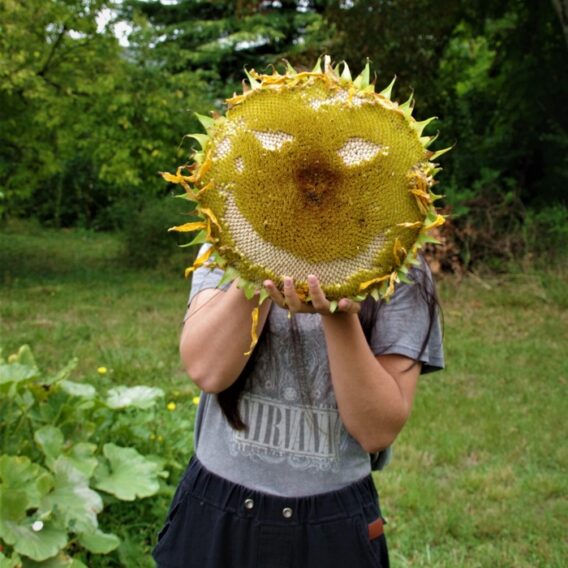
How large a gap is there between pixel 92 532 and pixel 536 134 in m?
9.28

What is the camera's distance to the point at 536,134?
10.7m

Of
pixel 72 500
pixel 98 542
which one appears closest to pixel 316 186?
pixel 72 500

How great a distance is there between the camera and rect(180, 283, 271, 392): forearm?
1.43 m

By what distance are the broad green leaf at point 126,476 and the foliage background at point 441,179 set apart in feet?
4.94

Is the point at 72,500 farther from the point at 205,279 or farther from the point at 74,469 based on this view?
the point at 205,279

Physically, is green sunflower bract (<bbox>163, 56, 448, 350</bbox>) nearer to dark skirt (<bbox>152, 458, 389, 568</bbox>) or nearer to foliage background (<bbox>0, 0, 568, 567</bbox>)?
dark skirt (<bbox>152, 458, 389, 568</bbox>)

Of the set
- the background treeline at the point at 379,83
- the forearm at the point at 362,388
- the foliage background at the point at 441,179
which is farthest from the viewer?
the background treeline at the point at 379,83

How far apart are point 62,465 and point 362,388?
153 cm

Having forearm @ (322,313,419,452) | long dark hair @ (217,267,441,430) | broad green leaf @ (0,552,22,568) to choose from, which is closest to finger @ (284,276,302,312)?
forearm @ (322,313,419,452)

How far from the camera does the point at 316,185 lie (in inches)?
47.7

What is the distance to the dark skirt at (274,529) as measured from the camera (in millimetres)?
1571

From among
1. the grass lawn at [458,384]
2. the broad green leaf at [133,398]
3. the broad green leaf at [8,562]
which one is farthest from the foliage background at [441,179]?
the broad green leaf at [8,562]

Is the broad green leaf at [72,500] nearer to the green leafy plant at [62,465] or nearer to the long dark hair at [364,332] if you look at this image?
the green leafy plant at [62,465]

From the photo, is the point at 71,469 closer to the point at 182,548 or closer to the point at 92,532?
the point at 92,532
